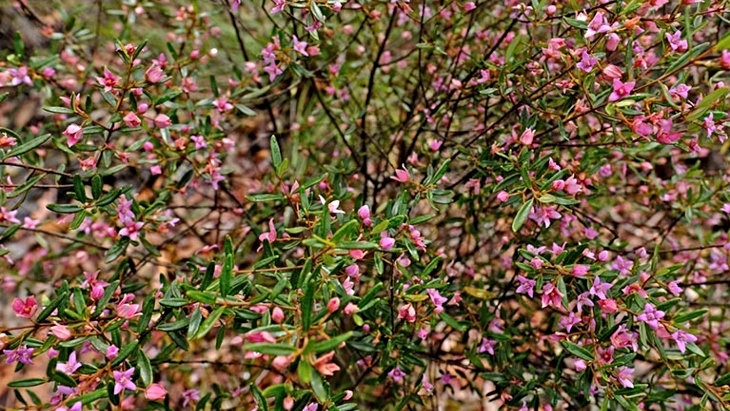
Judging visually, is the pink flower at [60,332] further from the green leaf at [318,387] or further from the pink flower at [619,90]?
the pink flower at [619,90]

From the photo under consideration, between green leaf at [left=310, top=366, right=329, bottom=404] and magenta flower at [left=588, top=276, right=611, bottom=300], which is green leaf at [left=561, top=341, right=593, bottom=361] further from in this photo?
green leaf at [left=310, top=366, right=329, bottom=404]

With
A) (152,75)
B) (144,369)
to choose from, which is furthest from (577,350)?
(152,75)

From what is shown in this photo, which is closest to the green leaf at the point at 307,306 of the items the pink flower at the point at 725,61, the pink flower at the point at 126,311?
the pink flower at the point at 126,311

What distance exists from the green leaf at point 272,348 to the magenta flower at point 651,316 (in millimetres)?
606

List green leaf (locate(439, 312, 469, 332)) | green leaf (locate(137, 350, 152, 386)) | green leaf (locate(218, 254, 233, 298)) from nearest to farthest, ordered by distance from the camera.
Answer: green leaf (locate(218, 254, 233, 298)), green leaf (locate(137, 350, 152, 386)), green leaf (locate(439, 312, 469, 332))

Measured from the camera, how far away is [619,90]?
98cm

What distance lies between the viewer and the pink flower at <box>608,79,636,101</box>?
3.18 ft

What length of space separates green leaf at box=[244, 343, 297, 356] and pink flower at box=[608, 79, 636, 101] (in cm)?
67

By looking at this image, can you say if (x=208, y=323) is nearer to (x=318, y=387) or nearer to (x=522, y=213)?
(x=318, y=387)

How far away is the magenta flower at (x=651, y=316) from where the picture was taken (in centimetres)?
97

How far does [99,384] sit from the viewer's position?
983 mm

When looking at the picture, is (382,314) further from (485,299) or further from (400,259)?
(485,299)

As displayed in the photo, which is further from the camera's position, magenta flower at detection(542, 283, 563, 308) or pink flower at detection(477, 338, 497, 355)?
pink flower at detection(477, 338, 497, 355)

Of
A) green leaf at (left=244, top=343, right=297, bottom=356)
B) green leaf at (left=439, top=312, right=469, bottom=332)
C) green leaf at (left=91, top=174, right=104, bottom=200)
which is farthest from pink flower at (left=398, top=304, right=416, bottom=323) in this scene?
green leaf at (left=91, top=174, right=104, bottom=200)
